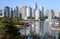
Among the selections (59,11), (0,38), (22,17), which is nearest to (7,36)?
(0,38)

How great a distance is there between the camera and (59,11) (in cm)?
189

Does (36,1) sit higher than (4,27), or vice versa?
(36,1)

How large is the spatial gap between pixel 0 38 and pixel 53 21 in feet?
2.76

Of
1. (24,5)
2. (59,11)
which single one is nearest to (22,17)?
(24,5)

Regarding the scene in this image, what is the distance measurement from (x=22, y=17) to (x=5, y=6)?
0.31m

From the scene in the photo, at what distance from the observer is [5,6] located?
1.89 m

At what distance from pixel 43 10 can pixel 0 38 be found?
79 centimetres

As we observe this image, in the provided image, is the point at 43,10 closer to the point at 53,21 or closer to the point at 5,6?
the point at 53,21

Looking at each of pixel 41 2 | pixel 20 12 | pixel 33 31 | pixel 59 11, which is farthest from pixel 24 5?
pixel 59 11

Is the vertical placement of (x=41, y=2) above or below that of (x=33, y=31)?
above

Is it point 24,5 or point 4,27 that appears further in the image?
point 24,5

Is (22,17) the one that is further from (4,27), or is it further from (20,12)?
(4,27)

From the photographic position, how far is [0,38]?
6.02 ft

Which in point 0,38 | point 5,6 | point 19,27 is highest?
point 5,6
